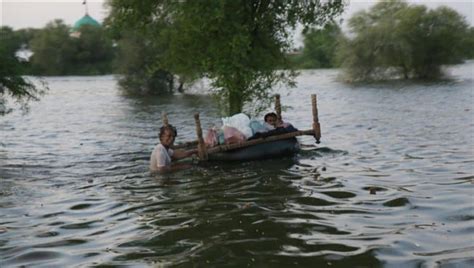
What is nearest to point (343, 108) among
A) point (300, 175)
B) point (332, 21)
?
point (332, 21)

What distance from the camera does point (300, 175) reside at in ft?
37.3

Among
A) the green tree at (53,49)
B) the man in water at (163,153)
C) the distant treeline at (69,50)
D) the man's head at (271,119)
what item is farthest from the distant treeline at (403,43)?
the green tree at (53,49)

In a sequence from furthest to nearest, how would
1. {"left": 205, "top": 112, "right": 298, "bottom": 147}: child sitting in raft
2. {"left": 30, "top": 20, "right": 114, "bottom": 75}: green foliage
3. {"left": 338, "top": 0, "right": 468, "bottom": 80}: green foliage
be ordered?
{"left": 30, "top": 20, "right": 114, "bottom": 75}: green foliage < {"left": 338, "top": 0, "right": 468, "bottom": 80}: green foliage < {"left": 205, "top": 112, "right": 298, "bottom": 147}: child sitting in raft

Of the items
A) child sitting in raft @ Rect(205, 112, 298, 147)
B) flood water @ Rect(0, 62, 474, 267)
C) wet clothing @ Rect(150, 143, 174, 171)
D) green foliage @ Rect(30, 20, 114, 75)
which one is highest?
green foliage @ Rect(30, 20, 114, 75)

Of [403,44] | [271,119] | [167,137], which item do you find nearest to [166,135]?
[167,137]

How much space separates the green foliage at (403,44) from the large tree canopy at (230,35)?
37681 millimetres

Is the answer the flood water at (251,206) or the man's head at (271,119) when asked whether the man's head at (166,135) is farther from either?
the man's head at (271,119)

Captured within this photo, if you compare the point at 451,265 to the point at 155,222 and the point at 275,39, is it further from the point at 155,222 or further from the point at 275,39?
the point at 275,39

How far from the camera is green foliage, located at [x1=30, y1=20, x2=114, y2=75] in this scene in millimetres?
93250

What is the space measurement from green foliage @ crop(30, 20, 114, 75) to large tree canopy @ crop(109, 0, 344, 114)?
78242 millimetres

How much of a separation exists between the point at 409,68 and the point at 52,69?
6470 centimetres

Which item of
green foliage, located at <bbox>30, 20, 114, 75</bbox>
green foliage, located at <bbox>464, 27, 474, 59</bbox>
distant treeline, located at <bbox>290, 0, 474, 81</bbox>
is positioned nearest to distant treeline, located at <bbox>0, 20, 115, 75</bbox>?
green foliage, located at <bbox>30, 20, 114, 75</bbox>

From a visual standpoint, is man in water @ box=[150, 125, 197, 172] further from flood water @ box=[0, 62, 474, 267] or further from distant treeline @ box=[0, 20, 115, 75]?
distant treeline @ box=[0, 20, 115, 75]

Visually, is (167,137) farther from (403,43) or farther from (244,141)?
(403,43)
